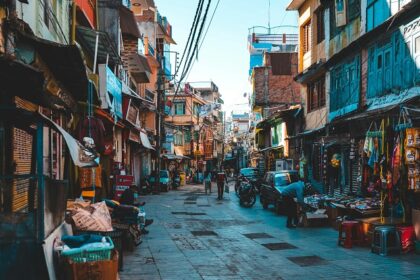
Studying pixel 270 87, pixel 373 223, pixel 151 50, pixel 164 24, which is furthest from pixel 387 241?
pixel 164 24

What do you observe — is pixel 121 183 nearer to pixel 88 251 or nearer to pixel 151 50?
pixel 88 251

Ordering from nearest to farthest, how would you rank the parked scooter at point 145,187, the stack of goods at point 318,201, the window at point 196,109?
the stack of goods at point 318,201
the parked scooter at point 145,187
the window at point 196,109

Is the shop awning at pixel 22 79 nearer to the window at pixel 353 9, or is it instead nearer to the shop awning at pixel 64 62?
the shop awning at pixel 64 62

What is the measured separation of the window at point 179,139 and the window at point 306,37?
109 feet

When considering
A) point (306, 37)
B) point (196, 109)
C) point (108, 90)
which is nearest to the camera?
point (108, 90)

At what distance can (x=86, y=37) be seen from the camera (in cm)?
1700

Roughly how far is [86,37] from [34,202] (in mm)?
11418

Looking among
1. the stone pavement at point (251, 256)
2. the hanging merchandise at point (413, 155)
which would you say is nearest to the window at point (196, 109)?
the stone pavement at point (251, 256)

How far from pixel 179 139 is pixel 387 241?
49517mm

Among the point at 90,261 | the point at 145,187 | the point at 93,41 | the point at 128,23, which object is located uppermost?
the point at 128,23

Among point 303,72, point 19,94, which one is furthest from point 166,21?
point 19,94

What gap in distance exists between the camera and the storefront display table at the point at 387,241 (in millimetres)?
10602

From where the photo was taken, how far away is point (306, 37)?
25.2m

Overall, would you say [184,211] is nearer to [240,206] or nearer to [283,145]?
[240,206]
